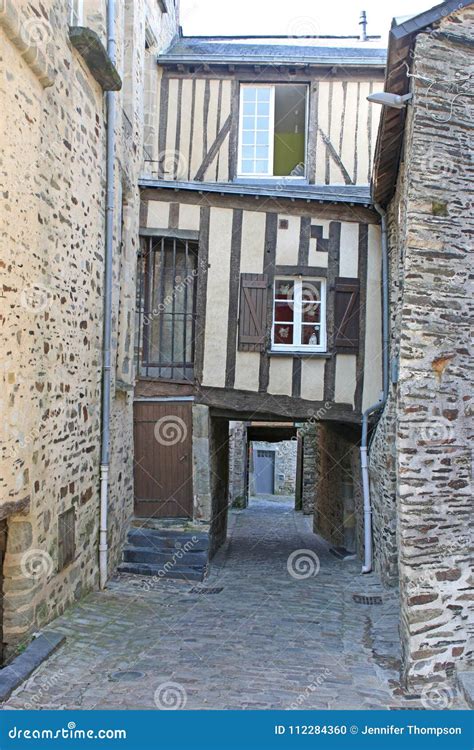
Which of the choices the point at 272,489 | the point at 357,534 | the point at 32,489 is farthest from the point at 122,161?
the point at 272,489

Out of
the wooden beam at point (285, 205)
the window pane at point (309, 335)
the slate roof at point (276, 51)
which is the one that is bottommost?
the window pane at point (309, 335)

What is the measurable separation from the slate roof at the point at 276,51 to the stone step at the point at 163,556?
254 inches

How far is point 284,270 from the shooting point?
8531 mm

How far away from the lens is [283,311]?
870 centimetres

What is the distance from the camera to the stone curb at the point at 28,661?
414 centimetres

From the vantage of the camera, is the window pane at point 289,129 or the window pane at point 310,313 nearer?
the window pane at point 310,313

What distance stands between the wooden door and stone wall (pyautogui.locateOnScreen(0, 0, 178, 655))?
1047 millimetres

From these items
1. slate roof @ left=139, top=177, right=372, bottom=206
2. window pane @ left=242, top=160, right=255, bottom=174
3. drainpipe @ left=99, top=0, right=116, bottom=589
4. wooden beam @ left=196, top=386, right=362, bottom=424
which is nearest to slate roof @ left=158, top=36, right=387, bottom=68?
window pane @ left=242, top=160, right=255, bottom=174

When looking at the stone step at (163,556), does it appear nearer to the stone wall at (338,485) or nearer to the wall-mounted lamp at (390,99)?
the stone wall at (338,485)

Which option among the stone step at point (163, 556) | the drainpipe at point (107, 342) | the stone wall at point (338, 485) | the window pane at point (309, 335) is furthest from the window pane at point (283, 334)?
the stone step at point (163, 556)

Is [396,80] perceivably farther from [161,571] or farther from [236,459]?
[236,459]

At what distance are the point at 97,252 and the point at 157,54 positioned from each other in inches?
164

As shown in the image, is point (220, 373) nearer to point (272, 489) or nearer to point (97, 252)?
point (97, 252)

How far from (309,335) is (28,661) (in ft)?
17.4
